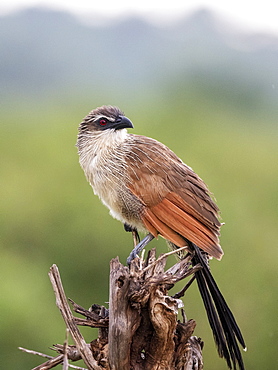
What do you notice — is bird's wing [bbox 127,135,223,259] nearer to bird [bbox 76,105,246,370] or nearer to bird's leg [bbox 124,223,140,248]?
bird [bbox 76,105,246,370]

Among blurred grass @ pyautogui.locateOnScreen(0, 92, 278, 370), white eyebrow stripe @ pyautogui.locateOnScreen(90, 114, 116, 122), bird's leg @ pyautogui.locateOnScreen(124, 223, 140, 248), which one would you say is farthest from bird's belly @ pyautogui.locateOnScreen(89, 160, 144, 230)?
blurred grass @ pyautogui.locateOnScreen(0, 92, 278, 370)

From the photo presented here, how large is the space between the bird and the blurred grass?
11.5 feet

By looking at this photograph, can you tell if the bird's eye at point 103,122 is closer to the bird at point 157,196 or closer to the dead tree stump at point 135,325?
the bird at point 157,196

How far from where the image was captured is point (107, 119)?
261 centimetres

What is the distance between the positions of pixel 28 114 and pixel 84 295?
4586mm

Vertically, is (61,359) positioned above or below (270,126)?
below

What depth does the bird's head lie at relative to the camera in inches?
102

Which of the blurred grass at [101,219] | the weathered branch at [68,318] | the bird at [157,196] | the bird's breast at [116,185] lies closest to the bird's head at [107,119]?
the bird at [157,196]

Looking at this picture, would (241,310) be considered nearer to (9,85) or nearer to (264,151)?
(264,151)

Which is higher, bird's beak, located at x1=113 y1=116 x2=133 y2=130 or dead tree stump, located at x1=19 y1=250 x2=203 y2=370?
bird's beak, located at x1=113 y1=116 x2=133 y2=130

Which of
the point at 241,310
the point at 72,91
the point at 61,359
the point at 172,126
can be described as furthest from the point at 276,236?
the point at 61,359

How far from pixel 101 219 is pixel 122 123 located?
5415mm

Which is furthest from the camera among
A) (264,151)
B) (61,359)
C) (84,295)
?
(264,151)

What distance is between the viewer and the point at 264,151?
32.0 feet
